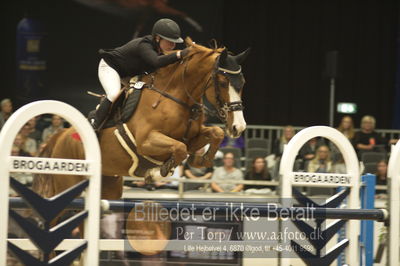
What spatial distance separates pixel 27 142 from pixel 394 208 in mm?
5098

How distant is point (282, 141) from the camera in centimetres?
941

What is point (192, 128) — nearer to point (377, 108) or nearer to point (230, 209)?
point (230, 209)

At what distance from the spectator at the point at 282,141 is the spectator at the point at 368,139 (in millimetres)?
971

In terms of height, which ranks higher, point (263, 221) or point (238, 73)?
point (238, 73)

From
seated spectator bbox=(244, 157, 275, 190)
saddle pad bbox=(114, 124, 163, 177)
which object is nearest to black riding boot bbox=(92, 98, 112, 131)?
saddle pad bbox=(114, 124, 163, 177)

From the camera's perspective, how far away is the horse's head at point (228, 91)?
4.96 meters

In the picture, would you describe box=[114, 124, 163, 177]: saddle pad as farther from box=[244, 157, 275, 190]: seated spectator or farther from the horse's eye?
box=[244, 157, 275, 190]: seated spectator

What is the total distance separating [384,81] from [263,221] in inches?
333

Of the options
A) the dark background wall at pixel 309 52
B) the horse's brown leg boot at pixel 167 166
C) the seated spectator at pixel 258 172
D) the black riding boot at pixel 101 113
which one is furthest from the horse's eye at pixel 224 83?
the dark background wall at pixel 309 52

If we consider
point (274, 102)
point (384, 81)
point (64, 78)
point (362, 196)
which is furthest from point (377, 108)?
point (362, 196)

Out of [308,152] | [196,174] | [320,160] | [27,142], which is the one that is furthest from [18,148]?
[308,152]

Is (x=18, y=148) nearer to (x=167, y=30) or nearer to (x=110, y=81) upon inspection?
(x=110, y=81)

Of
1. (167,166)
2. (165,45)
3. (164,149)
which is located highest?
(165,45)

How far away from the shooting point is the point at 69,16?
1108 cm
